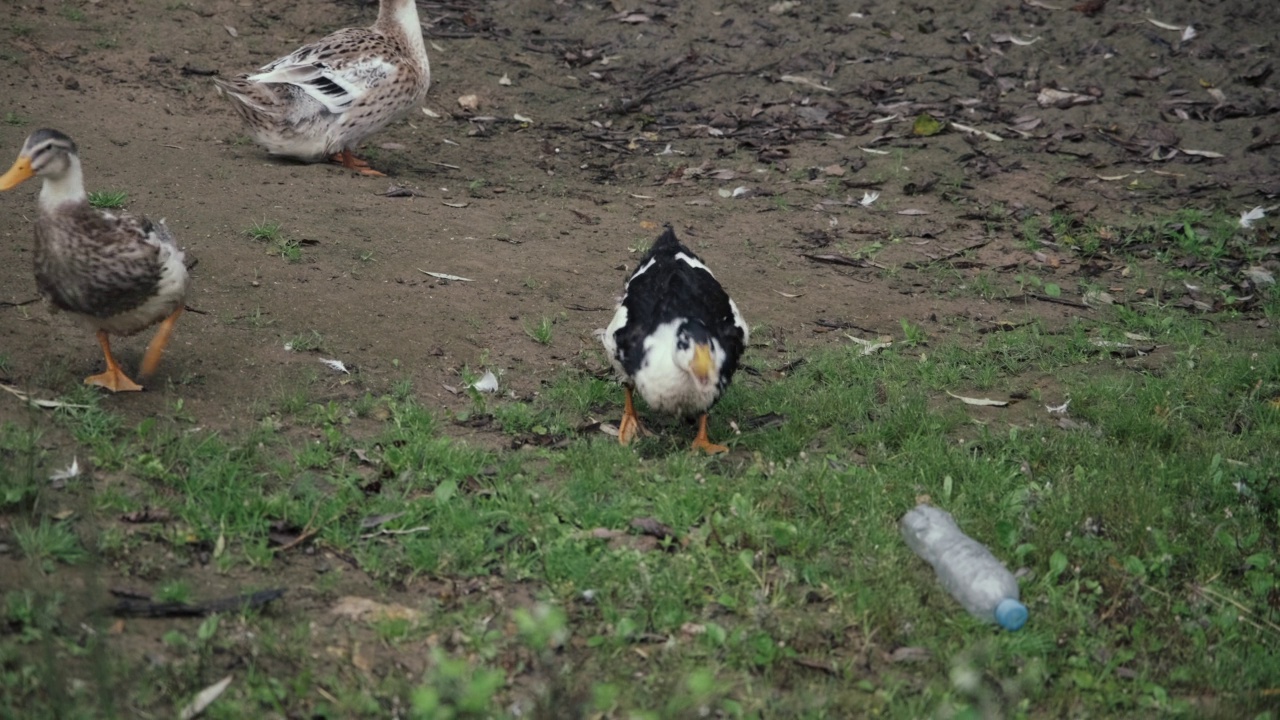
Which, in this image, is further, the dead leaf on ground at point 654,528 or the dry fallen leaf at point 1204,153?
the dry fallen leaf at point 1204,153

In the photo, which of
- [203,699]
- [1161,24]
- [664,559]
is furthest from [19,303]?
[1161,24]

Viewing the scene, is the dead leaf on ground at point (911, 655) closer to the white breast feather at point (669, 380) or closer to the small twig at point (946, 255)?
the white breast feather at point (669, 380)

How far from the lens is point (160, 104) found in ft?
30.6

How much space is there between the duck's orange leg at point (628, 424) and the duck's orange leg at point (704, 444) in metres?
0.32

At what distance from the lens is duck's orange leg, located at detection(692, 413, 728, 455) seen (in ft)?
18.5

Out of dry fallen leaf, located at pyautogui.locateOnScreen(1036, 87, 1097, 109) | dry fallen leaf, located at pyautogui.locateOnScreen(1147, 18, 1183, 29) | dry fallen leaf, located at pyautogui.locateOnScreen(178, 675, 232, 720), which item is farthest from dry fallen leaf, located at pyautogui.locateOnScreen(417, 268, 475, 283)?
dry fallen leaf, located at pyautogui.locateOnScreen(1147, 18, 1183, 29)

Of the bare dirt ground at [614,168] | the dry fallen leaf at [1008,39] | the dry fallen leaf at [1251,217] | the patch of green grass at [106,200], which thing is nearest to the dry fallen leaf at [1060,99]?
the bare dirt ground at [614,168]

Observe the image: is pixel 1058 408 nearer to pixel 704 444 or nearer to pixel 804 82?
pixel 704 444

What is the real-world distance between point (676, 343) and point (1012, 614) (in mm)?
1944

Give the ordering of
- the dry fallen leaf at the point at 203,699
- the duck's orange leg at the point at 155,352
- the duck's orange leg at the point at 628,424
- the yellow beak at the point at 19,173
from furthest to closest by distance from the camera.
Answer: the duck's orange leg at the point at 628,424, the duck's orange leg at the point at 155,352, the yellow beak at the point at 19,173, the dry fallen leaf at the point at 203,699

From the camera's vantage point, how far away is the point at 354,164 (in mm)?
9000

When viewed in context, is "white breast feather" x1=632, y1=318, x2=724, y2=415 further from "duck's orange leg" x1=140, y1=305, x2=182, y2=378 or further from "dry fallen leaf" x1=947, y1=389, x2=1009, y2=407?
"duck's orange leg" x1=140, y1=305, x2=182, y2=378

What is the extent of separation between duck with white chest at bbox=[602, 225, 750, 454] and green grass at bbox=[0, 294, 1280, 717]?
0.26 meters

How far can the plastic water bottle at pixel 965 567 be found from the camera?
4.40 metres
